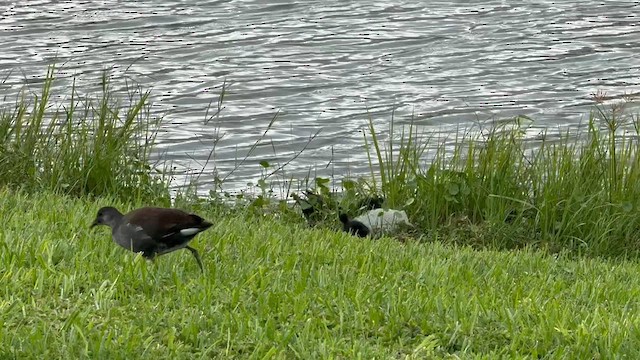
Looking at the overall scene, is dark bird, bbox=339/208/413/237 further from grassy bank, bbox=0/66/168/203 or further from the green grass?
the green grass

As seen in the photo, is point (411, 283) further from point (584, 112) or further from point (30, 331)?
point (584, 112)

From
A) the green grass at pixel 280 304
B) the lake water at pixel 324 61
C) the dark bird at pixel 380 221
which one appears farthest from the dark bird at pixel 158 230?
the lake water at pixel 324 61

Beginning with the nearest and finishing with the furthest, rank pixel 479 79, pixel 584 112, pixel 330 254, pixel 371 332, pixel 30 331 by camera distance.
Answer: pixel 30 331
pixel 371 332
pixel 330 254
pixel 584 112
pixel 479 79

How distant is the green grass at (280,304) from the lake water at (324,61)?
206 inches

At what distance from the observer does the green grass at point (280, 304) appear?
5234 millimetres

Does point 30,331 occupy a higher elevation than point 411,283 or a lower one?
higher

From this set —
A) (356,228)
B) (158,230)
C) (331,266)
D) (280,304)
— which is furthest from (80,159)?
(280,304)

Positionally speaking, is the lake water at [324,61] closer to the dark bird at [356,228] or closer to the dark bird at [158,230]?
the dark bird at [356,228]

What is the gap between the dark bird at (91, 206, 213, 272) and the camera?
6008 mm

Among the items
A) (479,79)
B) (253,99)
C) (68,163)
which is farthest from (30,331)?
(479,79)

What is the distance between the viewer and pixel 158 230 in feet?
19.9

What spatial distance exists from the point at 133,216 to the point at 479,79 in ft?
36.3

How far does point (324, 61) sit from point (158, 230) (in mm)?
11860

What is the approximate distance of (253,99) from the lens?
52.1 ft
